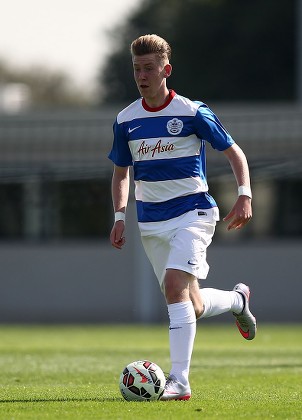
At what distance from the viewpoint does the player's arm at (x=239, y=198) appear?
7.97m

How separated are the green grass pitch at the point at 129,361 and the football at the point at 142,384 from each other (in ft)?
0.31

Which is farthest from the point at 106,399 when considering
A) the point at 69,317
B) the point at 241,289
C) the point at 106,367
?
the point at 69,317

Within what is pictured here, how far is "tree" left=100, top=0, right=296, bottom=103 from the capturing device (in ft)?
182

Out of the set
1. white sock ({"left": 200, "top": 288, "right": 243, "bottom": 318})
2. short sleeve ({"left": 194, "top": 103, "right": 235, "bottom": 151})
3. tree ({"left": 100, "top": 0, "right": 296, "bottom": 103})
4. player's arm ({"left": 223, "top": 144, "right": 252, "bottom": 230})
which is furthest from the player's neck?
tree ({"left": 100, "top": 0, "right": 296, "bottom": 103})

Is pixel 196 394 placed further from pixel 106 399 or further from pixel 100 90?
pixel 100 90

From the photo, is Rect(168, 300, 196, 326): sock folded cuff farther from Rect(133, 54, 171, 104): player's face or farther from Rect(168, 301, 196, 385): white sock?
Rect(133, 54, 171, 104): player's face

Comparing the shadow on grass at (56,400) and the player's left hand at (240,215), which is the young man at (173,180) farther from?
the shadow on grass at (56,400)

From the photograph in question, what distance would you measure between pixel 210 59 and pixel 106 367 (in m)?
46.9

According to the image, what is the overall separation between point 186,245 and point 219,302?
→ 82cm

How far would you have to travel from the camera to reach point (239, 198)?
8102mm

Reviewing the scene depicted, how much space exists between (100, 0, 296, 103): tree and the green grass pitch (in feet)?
117

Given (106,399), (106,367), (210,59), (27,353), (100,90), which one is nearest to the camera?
(106,399)

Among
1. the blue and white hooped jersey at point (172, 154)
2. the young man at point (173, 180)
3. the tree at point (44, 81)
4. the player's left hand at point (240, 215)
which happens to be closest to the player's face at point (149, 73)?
the young man at point (173, 180)

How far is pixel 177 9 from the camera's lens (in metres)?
63.9
